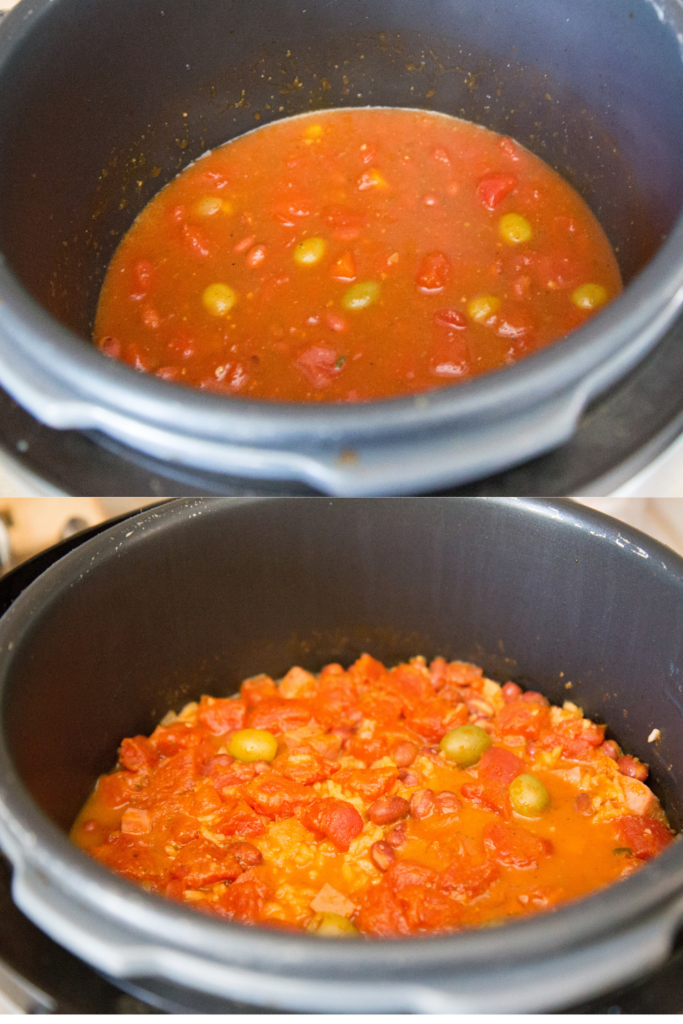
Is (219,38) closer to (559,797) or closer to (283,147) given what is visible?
(283,147)

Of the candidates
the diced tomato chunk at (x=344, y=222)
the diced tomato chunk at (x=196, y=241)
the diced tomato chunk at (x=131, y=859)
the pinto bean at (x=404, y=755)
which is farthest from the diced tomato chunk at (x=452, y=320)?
the diced tomato chunk at (x=131, y=859)

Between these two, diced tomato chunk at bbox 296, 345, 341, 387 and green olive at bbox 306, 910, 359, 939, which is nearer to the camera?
green olive at bbox 306, 910, 359, 939

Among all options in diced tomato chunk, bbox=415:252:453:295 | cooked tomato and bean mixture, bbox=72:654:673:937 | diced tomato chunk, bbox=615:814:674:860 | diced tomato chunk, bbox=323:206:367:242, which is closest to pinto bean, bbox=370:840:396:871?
cooked tomato and bean mixture, bbox=72:654:673:937

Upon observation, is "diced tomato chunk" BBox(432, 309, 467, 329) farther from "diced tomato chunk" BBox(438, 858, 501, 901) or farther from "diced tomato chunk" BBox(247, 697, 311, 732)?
"diced tomato chunk" BBox(438, 858, 501, 901)

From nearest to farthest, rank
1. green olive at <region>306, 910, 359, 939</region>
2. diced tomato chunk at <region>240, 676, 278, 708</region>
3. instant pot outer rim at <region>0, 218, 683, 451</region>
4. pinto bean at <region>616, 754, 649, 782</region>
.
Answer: instant pot outer rim at <region>0, 218, 683, 451</region>
green olive at <region>306, 910, 359, 939</region>
pinto bean at <region>616, 754, 649, 782</region>
diced tomato chunk at <region>240, 676, 278, 708</region>

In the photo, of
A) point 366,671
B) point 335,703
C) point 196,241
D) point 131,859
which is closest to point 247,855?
point 131,859

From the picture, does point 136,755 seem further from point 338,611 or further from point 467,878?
point 467,878

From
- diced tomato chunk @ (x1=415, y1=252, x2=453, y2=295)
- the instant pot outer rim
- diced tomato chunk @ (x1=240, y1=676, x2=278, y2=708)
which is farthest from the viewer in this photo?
diced tomato chunk @ (x1=240, y1=676, x2=278, y2=708)
